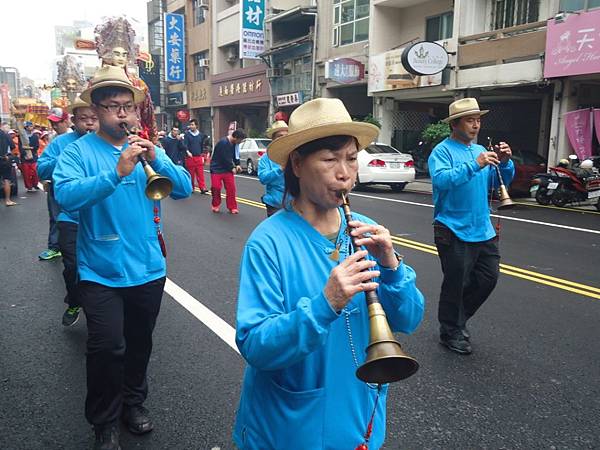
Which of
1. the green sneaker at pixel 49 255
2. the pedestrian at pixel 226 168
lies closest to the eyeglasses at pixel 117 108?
the green sneaker at pixel 49 255

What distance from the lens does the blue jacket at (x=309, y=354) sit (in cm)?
165

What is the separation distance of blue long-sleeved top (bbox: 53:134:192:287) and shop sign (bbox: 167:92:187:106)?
41833mm

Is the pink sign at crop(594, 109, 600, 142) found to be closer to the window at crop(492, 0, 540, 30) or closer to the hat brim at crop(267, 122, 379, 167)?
the window at crop(492, 0, 540, 30)

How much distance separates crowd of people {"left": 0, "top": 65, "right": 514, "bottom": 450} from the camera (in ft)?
5.39

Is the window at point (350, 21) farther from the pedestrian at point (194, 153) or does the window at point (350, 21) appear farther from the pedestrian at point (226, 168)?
the pedestrian at point (226, 168)

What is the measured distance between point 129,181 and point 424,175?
64.5 feet

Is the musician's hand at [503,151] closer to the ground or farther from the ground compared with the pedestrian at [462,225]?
farther from the ground

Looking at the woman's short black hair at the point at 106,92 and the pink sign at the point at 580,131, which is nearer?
the woman's short black hair at the point at 106,92

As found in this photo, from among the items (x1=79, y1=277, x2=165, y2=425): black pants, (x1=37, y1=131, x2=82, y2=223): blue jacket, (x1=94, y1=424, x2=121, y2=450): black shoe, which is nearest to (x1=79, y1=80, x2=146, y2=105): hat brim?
(x1=79, y1=277, x2=165, y2=425): black pants

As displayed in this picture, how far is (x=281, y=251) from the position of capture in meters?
1.69

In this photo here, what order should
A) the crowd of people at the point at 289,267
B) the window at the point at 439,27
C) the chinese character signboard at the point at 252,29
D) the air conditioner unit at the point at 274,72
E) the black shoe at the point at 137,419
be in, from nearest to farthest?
the crowd of people at the point at 289,267
the black shoe at the point at 137,419
the window at the point at 439,27
the air conditioner unit at the point at 274,72
the chinese character signboard at the point at 252,29

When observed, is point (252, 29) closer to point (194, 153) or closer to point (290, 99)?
point (290, 99)

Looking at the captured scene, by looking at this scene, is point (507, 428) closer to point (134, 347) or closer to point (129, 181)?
point (134, 347)

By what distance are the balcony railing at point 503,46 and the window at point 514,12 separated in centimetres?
82
